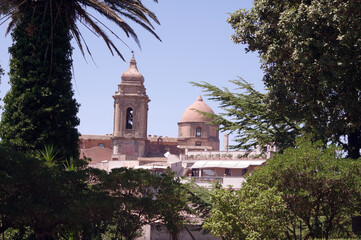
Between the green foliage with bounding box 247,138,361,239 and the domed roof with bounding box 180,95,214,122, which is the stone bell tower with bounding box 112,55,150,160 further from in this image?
the green foliage with bounding box 247,138,361,239

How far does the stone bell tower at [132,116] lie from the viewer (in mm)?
57906

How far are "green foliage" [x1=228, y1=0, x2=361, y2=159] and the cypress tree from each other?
16.8 feet

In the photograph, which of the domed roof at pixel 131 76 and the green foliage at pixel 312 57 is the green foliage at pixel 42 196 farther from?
the domed roof at pixel 131 76

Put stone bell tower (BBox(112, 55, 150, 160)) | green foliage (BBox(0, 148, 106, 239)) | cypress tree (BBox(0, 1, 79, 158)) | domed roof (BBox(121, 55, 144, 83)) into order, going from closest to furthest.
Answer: green foliage (BBox(0, 148, 106, 239))
cypress tree (BBox(0, 1, 79, 158))
stone bell tower (BBox(112, 55, 150, 160))
domed roof (BBox(121, 55, 144, 83))

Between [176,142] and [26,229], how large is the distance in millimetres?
50500

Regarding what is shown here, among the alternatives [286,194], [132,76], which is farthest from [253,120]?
[132,76]

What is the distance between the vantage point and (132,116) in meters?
59.2

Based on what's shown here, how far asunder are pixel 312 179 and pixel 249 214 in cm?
178

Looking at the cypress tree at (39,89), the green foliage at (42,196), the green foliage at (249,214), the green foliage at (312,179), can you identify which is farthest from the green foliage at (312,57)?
the green foliage at (42,196)

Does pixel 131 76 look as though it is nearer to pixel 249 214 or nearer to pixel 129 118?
pixel 129 118

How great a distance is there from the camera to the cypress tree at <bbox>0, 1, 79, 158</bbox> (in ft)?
40.8

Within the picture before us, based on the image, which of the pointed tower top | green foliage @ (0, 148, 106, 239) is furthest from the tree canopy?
the pointed tower top

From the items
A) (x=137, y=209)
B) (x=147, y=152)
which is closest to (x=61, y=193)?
(x=137, y=209)

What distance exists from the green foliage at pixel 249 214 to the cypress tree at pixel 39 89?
12.9ft
